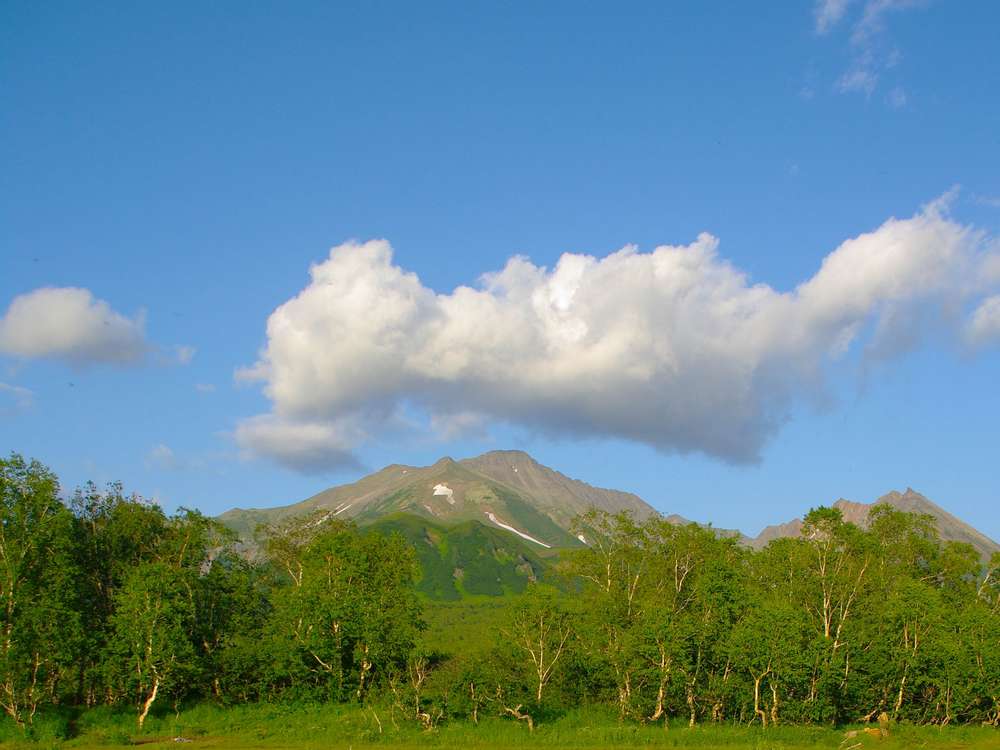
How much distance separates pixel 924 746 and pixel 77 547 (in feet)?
237

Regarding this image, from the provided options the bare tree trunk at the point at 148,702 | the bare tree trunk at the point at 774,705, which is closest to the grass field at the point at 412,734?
the bare tree trunk at the point at 148,702

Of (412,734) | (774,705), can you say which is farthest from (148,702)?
(774,705)

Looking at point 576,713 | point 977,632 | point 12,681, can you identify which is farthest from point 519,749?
point 977,632

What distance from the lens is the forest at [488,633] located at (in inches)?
2596

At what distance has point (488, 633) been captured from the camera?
257ft

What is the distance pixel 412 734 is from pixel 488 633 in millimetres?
17103

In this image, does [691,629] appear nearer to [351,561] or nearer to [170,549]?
[351,561]

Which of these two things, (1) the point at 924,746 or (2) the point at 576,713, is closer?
(1) the point at 924,746

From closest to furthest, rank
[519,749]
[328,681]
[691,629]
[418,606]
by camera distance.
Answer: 1. [519,749]
2. [691,629]
3. [328,681]
4. [418,606]

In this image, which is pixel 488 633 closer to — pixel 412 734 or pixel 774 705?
pixel 412 734

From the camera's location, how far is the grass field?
5972 centimetres

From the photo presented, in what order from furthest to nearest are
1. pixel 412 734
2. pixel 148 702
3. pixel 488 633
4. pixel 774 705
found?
pixel 488 633, pixel 774 705, pixel 148 702, pixel 412 734

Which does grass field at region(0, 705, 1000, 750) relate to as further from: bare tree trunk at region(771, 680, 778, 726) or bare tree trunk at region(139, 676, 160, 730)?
bare tree trunk at region(771, 680, 778, 726)

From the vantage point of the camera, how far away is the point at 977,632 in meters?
72.1
